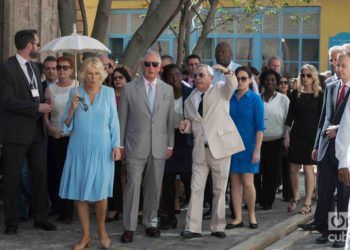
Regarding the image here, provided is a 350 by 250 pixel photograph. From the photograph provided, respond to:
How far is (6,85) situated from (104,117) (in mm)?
1398

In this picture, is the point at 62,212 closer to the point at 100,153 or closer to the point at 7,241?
the point at 7,241

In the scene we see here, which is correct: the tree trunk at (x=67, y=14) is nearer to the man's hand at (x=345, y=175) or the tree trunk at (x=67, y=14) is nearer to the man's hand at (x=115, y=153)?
the man's hand at (x=115, y=153)

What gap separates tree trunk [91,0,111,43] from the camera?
11.1m

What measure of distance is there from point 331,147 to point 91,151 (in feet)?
9.03

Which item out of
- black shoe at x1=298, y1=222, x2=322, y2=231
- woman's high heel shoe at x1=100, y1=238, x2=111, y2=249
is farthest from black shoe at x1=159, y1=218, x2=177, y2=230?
black shoe at x1=298, y1=222, x2=322, y2=231

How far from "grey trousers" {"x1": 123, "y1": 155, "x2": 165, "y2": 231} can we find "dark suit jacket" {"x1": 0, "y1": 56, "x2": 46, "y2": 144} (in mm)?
1243

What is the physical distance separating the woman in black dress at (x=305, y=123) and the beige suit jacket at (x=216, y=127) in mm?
2226

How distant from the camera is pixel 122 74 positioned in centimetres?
972

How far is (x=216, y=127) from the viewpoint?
351 inches

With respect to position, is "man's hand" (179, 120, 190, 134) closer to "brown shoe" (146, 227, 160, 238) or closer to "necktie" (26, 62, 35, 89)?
"brown shoe" (146, 227, 160, 238)

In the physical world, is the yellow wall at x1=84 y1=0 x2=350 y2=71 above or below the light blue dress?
above

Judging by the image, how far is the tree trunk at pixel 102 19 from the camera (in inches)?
436

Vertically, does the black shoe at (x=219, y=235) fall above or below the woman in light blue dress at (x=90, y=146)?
below

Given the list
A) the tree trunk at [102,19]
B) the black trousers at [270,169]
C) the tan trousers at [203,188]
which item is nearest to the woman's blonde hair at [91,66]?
the tan trousers at [203,188]
